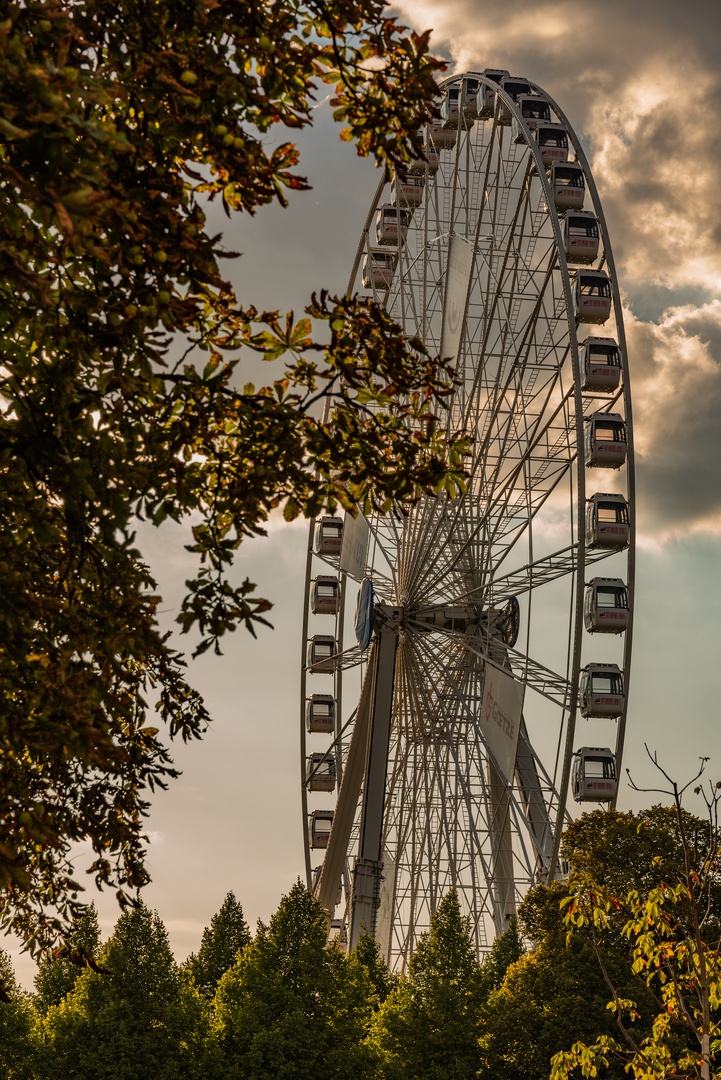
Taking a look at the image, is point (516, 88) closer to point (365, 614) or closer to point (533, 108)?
point (533, 108)

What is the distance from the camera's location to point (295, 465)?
6.32 meters

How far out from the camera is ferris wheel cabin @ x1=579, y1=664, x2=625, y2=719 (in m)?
26.3

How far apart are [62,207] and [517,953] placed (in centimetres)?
3586

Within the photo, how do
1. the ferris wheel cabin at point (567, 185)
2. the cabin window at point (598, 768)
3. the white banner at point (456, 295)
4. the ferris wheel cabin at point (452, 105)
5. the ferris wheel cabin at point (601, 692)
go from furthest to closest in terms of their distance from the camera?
the ferris wheel cabin at point (452, 105) → the white banner at point (456, 295) → the ferris wheel cabin at point (567, 185) → the cabin window at point (598, 768) → the ferris wheel cabin at point (601, 692)

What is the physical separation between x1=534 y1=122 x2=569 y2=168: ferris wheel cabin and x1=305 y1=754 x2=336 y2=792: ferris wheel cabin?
19.6 meters

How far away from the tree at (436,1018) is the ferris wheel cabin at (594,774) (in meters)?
5.98

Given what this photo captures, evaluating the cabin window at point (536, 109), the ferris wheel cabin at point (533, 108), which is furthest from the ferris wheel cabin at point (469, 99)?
the cabin window at point (536, 109)

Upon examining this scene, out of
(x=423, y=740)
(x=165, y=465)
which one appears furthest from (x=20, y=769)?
(x=423, y=740)

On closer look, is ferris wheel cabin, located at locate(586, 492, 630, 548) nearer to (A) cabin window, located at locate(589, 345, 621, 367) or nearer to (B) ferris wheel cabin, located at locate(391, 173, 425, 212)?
(A) cabin window, located at locate(589, 345, 621, 367)

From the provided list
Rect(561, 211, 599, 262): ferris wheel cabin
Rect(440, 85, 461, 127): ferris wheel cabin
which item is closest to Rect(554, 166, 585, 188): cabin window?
Rect(561, 211, 599, 262): ferris wheel cabin

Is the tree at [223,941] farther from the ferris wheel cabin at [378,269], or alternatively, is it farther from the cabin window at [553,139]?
the cabin window at [553,139]

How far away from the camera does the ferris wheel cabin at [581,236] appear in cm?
2866

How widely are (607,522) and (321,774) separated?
15.7m

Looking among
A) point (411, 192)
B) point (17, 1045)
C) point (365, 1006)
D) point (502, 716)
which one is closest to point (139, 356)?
point (502, 716)
